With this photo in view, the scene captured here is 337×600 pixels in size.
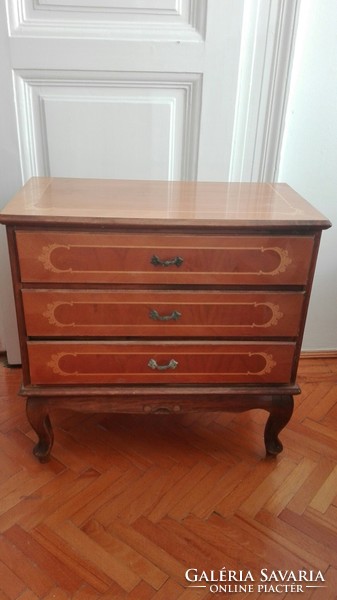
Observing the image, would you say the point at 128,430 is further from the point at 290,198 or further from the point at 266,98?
the point at 266,98

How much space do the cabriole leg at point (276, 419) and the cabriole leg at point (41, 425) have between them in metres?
0.66

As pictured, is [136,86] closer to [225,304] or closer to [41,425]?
[225,304]

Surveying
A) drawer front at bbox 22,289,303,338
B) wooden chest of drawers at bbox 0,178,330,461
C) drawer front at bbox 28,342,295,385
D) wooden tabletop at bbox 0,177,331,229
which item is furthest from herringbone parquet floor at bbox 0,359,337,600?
wooden tabletop at bbox 0,177,331,229

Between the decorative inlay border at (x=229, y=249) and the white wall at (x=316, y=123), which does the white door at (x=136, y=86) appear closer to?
the white wall at (x=316, y=123)

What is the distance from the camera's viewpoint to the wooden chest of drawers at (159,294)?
124 cm

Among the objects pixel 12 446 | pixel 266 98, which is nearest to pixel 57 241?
pixel 12 446

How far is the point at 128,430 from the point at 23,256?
770mm

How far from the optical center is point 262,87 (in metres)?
1.64

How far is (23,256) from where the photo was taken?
49.4 inches

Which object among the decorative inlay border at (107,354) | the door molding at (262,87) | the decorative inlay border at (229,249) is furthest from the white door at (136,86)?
the decorative inlay border at (107,354)

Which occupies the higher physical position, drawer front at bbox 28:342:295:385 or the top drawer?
the top drawer

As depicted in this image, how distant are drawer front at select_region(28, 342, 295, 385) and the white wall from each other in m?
0.69

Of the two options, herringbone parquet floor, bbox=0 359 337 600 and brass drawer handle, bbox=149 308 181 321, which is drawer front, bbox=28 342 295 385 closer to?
brass drawer handle, bbox=149 308 181 321

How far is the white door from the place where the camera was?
5.08ft
